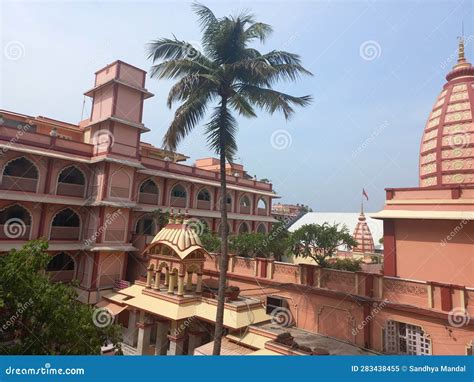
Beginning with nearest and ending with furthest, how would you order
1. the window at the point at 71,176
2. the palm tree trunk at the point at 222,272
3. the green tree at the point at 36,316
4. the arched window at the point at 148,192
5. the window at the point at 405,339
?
the green tree at the point at 36,316 < the palm tree trunk at the point at 222,272 < the window at the point at 405,339 < the window at the point at 71,176 < the arched window at the point at 148,192

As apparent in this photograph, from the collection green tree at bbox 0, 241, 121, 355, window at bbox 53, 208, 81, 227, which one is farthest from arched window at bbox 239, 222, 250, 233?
green tree at bbox 0, 241, 121, 355

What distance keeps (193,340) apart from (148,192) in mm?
12365

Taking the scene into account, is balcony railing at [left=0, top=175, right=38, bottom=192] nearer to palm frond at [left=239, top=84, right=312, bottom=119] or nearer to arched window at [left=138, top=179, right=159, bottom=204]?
arched window at [left=138, top=179, right=159, bottom=204]

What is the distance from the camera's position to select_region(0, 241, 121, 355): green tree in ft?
18.6

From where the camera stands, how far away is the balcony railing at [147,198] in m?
21.8

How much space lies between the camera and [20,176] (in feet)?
55.0

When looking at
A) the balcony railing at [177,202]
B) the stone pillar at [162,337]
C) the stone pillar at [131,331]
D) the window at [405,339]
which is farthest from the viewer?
the balcony railing at [177,202]

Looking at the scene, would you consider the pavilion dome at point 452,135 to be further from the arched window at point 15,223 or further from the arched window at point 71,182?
the arched window at point 15,223

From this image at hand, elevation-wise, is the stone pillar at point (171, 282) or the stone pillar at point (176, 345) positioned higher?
the stone pillar at point (171, 282)

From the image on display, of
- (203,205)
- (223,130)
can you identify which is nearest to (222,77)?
(223,130)

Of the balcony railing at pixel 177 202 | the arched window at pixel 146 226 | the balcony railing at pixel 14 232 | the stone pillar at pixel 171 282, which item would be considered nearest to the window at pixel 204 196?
the balcony railing at pixel 177 202

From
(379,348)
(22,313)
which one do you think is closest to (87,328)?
(22,313)

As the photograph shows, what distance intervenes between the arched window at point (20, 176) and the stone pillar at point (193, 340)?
1195cm

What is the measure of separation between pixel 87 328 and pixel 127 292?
35.5 feet
